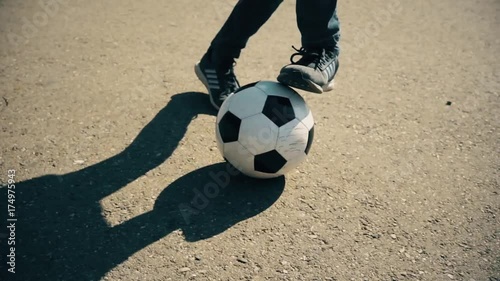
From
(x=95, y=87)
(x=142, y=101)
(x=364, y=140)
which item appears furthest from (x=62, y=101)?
(x=364, y=140)

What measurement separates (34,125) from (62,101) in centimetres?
37

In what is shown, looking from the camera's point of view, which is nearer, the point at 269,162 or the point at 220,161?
the point at 269,162

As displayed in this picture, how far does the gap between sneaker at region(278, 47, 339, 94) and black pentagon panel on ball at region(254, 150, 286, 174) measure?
1.49ft

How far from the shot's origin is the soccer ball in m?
2.61

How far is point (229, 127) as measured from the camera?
269 cm

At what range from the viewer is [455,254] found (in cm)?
243

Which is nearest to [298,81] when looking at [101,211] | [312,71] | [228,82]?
[312,71]

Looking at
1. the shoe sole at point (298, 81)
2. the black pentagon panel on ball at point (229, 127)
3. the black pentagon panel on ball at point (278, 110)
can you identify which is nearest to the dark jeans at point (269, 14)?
the shoe sole at point (298, 81)

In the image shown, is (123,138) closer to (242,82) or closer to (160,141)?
(160,141)

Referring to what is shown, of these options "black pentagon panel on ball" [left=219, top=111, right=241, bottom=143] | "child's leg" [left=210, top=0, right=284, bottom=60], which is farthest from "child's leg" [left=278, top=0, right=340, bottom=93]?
"black pentagon panel on ball" [left=219, top=111, right=241, bottom=143]

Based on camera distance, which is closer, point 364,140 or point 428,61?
point 364,140

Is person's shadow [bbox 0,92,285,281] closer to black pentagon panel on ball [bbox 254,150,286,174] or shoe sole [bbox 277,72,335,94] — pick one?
black pentagon panel on ball [bbox 254,150,286,174]

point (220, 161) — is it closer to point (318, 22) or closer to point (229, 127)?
point (229, 127)

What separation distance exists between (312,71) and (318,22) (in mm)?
370
